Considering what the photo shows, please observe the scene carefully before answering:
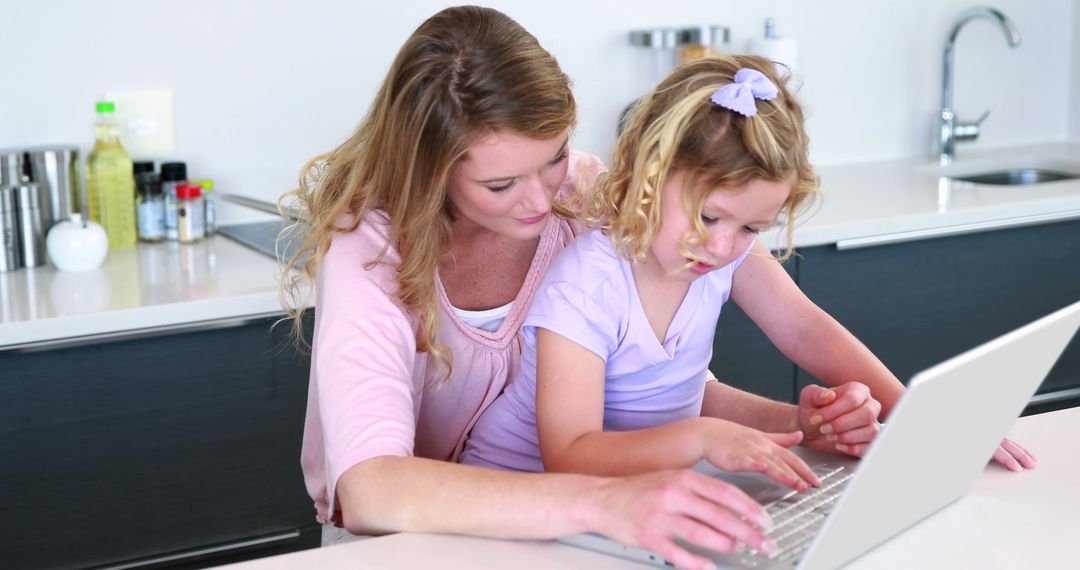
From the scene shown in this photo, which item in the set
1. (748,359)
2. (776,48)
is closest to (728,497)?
(748,359)

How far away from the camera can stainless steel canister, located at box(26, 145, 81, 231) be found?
7.44ft

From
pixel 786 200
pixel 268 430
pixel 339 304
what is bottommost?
pixel 268 430

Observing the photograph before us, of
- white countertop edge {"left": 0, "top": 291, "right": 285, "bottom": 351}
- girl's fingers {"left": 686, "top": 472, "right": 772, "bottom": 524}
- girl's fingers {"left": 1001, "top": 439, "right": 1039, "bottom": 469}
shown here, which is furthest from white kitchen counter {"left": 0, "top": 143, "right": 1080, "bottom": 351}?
girl's fingers {"left": 686, "top": 472, "right": 772, "bottom": 524}

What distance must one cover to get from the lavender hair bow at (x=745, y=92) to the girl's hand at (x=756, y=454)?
0.35 meters

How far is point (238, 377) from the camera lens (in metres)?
2.03

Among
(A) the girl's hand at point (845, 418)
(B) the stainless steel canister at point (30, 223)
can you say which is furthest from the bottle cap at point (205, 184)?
(A) the girl's hand at point (845, 418)

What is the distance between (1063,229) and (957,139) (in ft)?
2.13

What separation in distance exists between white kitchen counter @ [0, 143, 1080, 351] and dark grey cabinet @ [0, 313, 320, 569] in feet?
0.14

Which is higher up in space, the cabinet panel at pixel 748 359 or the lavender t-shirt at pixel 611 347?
the lavender t-shirt at pixel 611 347

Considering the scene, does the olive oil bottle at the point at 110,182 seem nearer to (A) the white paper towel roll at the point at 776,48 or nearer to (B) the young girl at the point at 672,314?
(B) the young girl at the point at 672,314

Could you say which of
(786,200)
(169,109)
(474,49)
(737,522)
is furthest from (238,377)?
(737,522)

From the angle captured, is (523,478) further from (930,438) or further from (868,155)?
(868,155)

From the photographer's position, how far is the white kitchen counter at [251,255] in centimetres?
193

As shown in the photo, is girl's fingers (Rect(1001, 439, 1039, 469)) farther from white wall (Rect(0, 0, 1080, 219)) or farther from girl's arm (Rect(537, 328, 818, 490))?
white wall (Rect(0, 0, 1080, 219))
